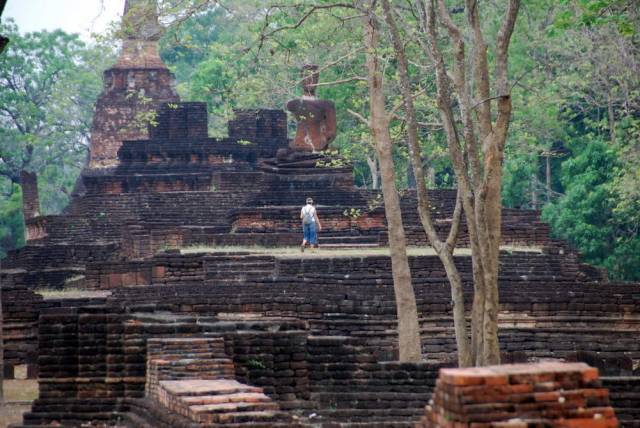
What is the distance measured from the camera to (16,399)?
14.2 meters

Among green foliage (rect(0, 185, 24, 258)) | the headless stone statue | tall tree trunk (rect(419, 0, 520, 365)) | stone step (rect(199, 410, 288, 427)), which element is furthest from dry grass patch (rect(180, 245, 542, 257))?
green foliage (rect(0, 185, 24, 258))

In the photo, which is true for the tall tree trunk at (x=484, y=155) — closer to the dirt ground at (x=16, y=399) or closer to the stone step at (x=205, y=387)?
the stone step at (x=205, y=387)

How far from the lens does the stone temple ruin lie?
11.2m

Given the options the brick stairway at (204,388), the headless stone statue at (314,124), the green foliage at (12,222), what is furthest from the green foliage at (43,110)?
the brick stairway at (204,388)

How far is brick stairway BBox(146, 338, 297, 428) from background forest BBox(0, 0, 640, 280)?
4.02m

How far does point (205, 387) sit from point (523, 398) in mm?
3464

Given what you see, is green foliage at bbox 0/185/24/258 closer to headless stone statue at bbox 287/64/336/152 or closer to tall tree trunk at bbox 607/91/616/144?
headless stone statue at bbox 287/64/336/152

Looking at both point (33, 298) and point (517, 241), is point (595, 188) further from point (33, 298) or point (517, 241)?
point (33, 298)

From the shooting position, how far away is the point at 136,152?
1252 inches

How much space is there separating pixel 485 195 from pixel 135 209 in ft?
53.9

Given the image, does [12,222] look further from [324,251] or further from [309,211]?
[324,251]

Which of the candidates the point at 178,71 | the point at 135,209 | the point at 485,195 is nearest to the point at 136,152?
the point at 135,209

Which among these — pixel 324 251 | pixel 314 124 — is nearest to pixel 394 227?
pixel 324 251

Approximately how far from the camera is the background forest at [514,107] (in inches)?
1074
